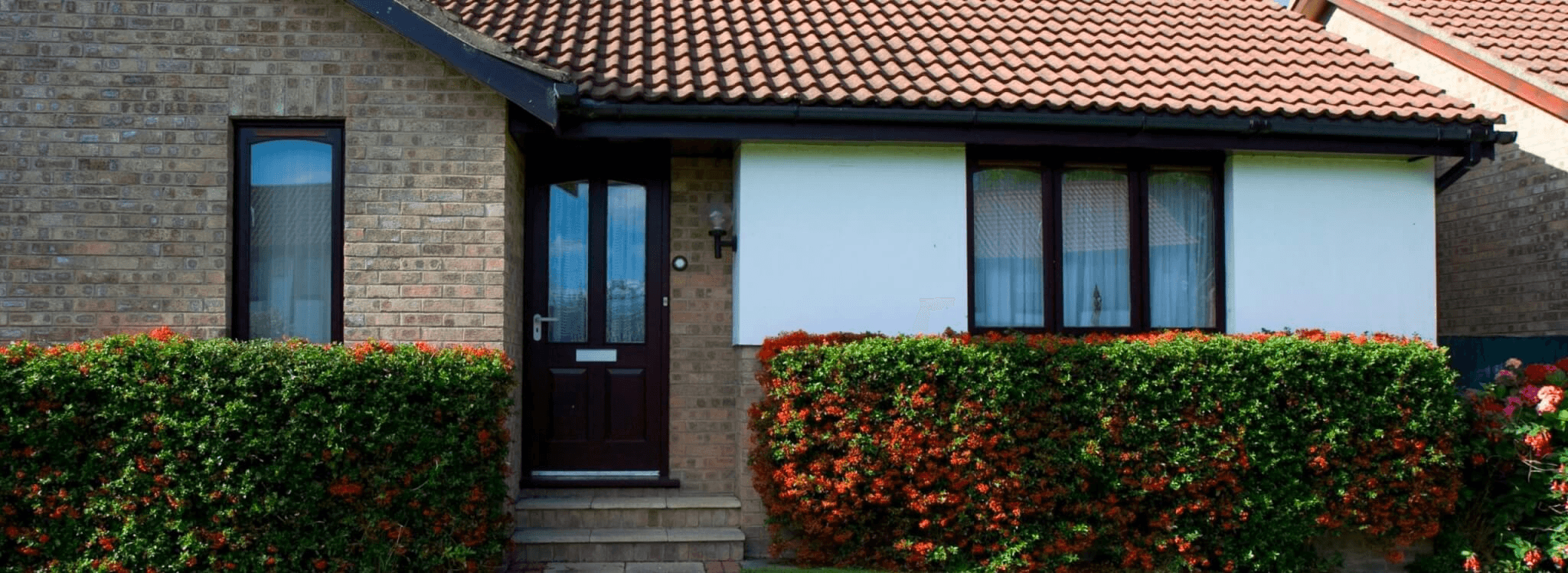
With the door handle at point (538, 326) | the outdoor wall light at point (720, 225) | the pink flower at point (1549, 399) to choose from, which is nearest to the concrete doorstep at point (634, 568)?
the door handle at point (538, 326)

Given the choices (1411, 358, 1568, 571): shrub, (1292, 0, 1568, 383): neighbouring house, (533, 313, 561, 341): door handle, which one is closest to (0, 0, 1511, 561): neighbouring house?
(533, 313, 561, 341): door handle

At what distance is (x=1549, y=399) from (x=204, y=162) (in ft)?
28.6

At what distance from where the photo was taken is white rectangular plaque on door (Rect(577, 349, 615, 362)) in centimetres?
773

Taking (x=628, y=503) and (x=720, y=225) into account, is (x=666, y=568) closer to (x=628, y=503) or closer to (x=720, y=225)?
(x=628, y=503)

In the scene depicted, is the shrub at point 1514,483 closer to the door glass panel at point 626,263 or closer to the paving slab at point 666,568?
the paving slab at point 666,568

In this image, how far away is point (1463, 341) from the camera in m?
9.80

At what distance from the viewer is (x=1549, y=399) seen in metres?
6.68

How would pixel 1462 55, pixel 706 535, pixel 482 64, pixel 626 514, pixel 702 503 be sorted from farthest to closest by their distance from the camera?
pixel 1462 55
pixel 702 503
pixel 626 514
pixel 706 535
pixel 482 64

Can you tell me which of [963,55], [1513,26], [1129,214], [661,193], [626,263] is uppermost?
[1513,26]

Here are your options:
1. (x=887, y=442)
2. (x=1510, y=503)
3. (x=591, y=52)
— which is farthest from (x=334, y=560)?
(x=1510, y=503)

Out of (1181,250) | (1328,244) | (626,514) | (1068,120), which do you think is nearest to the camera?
(626,514)

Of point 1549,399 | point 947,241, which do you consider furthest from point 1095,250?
point 1549,399

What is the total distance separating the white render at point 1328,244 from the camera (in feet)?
25.9

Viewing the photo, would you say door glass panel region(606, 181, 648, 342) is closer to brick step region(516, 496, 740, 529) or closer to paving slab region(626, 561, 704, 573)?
brick step region(516, 496, 740, 529)
